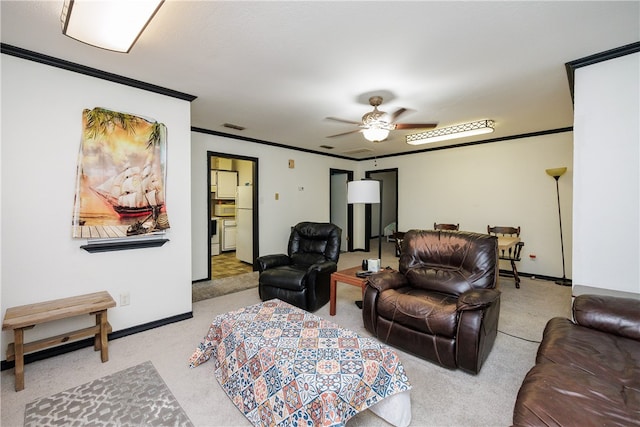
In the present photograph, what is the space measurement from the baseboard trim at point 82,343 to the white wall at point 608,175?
3803mm

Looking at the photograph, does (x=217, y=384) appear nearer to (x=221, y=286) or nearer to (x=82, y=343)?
(x=82, y=343)

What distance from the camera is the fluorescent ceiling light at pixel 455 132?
4.04 meters

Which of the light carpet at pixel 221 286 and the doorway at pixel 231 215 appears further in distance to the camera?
the doorway at pixel 231 215

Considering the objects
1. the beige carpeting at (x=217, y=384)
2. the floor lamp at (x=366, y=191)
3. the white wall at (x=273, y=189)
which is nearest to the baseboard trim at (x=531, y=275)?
the beige carpeting at (x=217, y=384)

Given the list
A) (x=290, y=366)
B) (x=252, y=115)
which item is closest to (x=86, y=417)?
(x=290, y=366)

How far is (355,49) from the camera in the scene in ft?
7.18

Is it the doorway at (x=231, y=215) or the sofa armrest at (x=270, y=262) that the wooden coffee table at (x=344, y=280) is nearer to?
the sofa armrest at (x=270, y=262)

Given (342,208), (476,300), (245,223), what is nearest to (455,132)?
(476,300)

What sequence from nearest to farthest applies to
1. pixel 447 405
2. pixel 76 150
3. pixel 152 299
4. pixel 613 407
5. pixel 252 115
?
pixel 613 407 → pixel 447 405 → pixel 76 150 → pixel 152 299 → pixel 252 115

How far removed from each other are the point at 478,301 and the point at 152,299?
298 centimetres

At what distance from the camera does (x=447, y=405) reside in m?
1.81

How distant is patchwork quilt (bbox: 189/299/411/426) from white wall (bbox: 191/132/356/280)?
9.42 feet

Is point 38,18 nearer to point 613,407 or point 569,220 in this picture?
point 613,407

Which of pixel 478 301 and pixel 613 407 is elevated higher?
pixel 478 301
